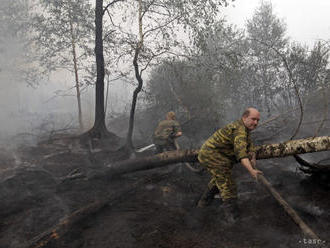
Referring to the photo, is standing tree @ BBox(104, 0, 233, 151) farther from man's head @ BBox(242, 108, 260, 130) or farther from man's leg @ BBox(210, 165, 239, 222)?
man's head @ BBox(242, 108, 260, 130)

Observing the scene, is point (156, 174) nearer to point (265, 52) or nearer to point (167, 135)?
point (167, 135)

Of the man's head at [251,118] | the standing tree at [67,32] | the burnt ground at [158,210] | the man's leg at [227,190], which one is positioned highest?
the standing tree at [67,32]

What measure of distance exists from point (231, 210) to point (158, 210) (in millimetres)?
1435

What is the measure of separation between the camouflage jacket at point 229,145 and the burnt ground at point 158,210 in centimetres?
106

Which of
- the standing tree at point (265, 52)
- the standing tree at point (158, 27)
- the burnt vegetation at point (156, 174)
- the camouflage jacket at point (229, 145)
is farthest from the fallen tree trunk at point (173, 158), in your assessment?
the standing tree at point (265, 52)

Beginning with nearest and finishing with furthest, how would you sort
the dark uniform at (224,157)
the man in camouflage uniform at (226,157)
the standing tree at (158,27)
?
the man in camouflage uniform at (226,157), the dark uniform at (224,157), the standing tree at (158,27)

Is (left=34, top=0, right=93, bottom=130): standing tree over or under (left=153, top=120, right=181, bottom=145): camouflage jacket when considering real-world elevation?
over

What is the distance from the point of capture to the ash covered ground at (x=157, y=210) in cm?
389

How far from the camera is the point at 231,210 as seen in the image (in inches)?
170

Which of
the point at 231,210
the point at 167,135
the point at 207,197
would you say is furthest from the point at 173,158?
the point at 231,210

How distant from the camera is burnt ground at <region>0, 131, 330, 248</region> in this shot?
390cm

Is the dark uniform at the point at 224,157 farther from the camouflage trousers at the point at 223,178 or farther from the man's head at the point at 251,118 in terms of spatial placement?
the man's head at the point at 251,118

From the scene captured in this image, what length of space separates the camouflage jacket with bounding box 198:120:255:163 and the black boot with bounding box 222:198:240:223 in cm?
65

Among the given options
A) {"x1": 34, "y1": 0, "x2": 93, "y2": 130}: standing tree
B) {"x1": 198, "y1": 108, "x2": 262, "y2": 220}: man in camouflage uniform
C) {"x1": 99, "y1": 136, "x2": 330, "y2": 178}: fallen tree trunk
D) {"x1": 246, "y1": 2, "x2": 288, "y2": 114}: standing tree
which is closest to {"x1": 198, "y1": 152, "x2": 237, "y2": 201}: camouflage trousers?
{"x1": 198, "y1": 108, "x2": 262, "y2": 220}: man in camouflage uniform
